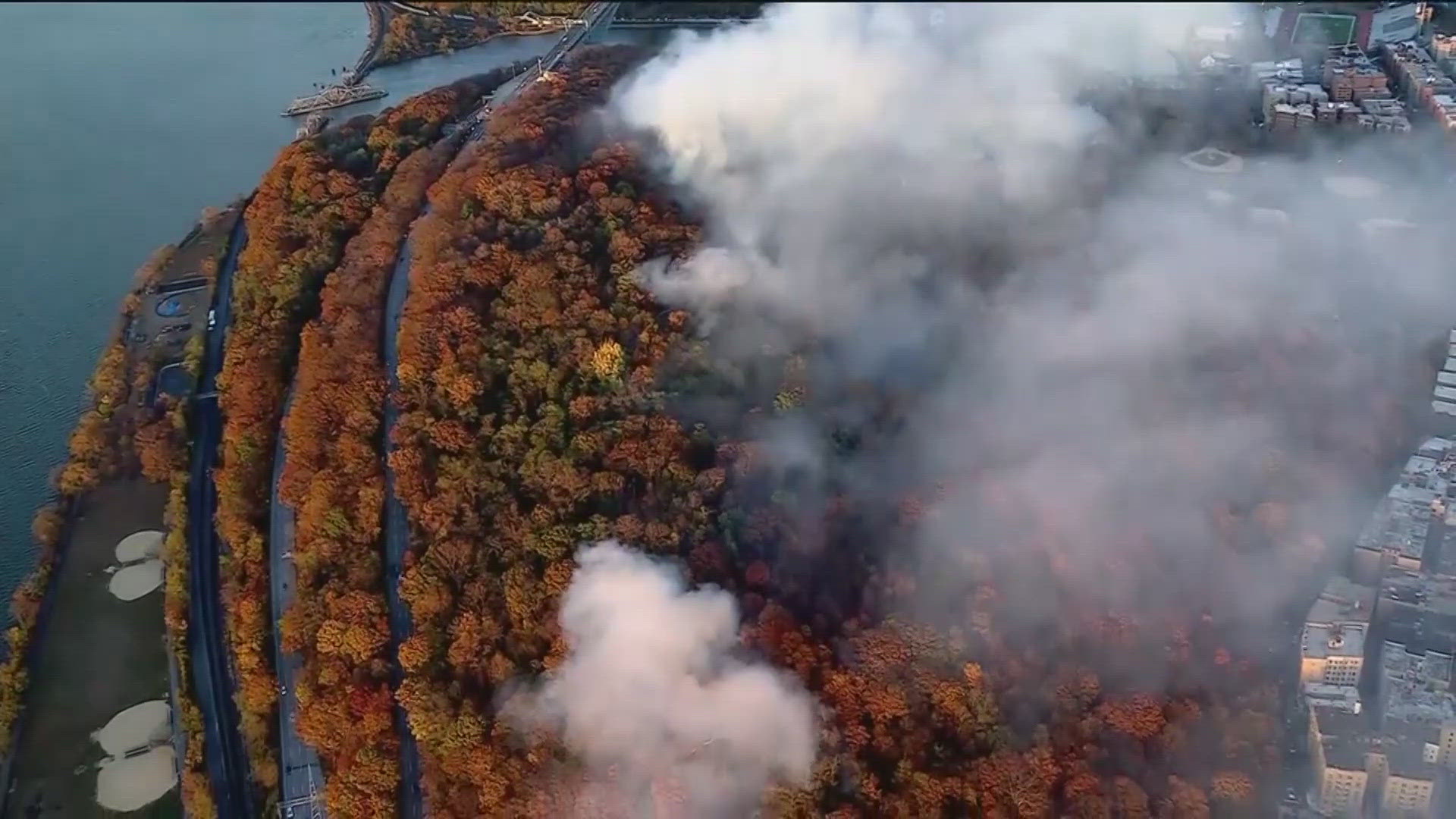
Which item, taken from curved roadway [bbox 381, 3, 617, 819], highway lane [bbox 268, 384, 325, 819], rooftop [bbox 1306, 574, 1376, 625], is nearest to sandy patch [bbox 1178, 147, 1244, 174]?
rooftop [bbox 1306, 574, 1376, 625]

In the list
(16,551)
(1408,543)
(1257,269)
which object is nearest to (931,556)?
(1408,543)

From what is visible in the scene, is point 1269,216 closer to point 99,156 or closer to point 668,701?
point 668,701

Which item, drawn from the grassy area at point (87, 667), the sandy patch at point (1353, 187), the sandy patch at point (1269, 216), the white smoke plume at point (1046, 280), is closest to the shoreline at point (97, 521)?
the grassy area at point (87, 667)

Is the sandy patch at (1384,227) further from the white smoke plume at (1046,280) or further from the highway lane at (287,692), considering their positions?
the highway lane at (287,692)

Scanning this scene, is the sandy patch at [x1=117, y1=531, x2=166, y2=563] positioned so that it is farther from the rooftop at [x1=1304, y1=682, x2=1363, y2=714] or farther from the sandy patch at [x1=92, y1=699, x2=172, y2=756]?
the rooftop at [x1=1304, y1=682, x2=1363, y2=714]

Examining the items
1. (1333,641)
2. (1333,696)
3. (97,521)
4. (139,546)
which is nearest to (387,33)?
(97,521)

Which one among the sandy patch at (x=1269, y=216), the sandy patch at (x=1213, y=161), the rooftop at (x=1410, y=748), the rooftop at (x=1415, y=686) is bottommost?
the rooftop at (x=1410, y=748)

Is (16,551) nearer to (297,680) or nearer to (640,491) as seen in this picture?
(297,680)
